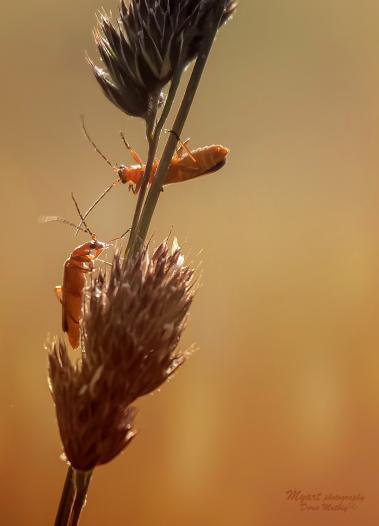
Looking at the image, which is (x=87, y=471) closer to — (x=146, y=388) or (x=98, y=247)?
(x=146, y=388)

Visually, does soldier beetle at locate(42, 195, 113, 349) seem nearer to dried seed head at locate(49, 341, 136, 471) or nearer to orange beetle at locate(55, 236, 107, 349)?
orange beetle at locate(55, 236, 107, 349)

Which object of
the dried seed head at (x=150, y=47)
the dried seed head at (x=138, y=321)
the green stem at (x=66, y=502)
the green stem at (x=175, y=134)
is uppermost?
the dried seed head at (x=150, y=47)

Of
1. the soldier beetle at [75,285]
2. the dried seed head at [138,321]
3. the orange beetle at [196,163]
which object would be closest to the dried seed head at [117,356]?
the dried seed head at [138,321]

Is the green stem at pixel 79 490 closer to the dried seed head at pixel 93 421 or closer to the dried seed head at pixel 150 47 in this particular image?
the dried seed head at pixel 93 421

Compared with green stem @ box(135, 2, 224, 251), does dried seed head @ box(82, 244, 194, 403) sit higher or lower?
lower

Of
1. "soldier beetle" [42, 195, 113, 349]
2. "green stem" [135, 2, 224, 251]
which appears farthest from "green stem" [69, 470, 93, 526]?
"soldier beetle" [42, 195, 113, 349]

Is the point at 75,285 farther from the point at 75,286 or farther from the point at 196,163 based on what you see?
the point at 196,163

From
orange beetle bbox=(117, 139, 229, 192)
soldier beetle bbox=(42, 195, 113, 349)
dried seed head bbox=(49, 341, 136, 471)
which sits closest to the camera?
dried seed head bbox=(49, 341, 136, 471)
